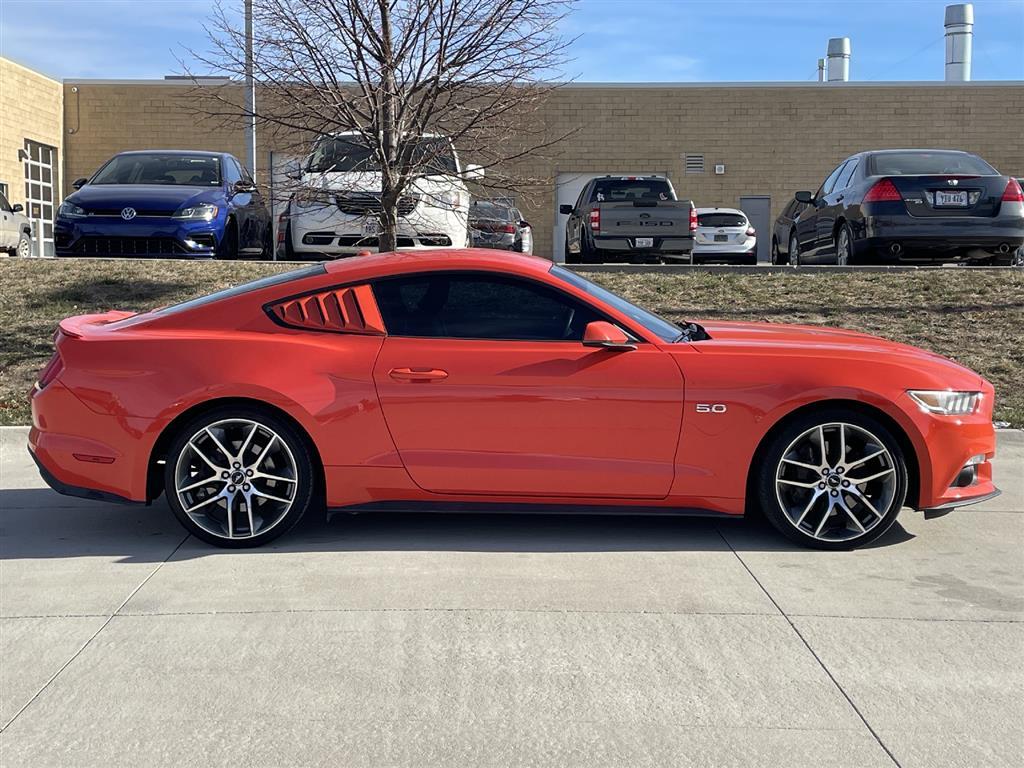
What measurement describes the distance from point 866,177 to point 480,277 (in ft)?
28.0

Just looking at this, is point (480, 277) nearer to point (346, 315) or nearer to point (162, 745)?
point (346, 315)

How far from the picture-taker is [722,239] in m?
23.7

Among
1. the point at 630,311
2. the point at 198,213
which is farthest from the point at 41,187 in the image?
the point at 630,311

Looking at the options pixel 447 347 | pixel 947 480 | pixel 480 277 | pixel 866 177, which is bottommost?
pixel 947 480

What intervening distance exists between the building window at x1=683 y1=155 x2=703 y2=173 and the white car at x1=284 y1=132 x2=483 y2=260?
19.6m

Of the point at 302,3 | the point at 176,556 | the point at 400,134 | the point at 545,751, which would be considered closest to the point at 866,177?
the point at 400,134

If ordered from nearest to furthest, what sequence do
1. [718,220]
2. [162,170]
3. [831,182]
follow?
1. [831,182]
2. [162,170]
3. [718,220]

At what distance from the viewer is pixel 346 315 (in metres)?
5.47

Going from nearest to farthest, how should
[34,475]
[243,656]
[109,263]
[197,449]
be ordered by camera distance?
[243,656]
[197,449]
[34,475]
[109,263]

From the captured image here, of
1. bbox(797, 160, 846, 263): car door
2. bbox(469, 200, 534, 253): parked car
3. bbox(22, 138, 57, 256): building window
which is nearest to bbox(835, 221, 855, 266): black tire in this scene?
bbox(797, 160, 846, 263): car door

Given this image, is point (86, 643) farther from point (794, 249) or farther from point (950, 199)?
point (794, 249)

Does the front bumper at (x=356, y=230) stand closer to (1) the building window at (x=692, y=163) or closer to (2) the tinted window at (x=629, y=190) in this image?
(2) the tinted window at (x=629, y=190)

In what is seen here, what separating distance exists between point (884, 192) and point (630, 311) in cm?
770

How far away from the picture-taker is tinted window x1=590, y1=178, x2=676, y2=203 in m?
18.1
